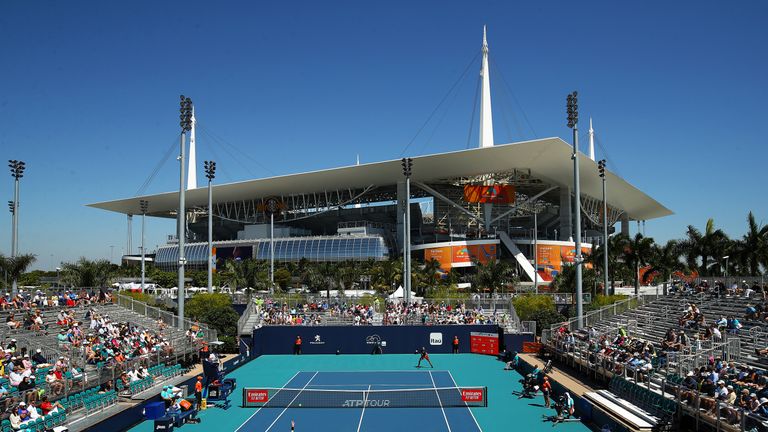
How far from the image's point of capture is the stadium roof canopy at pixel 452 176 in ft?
250

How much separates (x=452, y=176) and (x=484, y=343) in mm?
47998

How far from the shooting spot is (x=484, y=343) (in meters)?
40.7

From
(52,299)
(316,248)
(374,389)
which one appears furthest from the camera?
(316,248)

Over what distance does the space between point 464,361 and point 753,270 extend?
2279 cm

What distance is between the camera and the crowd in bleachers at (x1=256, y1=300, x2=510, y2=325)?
42969mm

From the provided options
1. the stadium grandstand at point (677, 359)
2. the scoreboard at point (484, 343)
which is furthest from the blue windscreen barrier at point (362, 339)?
the stadium grandstand at point (677, 359)

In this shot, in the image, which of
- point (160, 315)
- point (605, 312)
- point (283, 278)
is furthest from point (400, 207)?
point (160, 315)

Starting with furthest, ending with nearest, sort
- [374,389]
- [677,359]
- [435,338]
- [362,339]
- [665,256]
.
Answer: [665,256] → [362,339] → [435,338] → [374,389] → [677,359]

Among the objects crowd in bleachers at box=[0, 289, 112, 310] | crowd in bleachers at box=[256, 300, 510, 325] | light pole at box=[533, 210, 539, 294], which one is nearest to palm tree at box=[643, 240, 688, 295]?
light pole at box=[533, 210, 539, 294]

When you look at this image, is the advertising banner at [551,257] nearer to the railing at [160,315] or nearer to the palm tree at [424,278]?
the palm tree at [424,278]

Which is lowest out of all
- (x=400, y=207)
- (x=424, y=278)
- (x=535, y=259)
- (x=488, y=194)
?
(x=424, y=278)

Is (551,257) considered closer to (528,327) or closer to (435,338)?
(528,327)

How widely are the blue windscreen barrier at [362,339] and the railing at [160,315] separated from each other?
4.58m

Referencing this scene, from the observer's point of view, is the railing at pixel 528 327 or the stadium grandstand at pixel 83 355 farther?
the railing at pixel 528 327
